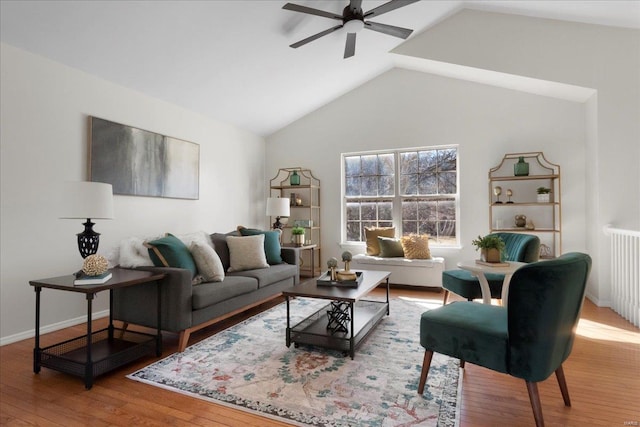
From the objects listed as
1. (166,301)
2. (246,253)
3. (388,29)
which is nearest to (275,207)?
(246,253)

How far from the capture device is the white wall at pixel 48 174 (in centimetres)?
288

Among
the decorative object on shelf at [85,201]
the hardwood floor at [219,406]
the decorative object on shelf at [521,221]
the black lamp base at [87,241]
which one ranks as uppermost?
the decorative object on shelf at [85,201]

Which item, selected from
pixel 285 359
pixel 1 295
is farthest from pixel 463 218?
pixel 1 295

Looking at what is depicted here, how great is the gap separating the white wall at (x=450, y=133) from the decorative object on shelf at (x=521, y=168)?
26cm

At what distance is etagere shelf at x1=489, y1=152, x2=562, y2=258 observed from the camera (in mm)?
4594

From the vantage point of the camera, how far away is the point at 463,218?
5.11 m

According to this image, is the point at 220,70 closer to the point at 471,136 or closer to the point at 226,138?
the point at 226,138

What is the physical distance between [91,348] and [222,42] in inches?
124

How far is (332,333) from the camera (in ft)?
9.11

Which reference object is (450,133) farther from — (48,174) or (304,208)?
(48,174)

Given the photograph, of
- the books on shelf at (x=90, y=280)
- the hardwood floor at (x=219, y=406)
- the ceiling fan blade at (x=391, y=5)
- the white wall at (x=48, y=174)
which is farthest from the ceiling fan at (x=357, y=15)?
the hardwood floor at (x=219, y=406)

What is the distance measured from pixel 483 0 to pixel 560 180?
253 cm

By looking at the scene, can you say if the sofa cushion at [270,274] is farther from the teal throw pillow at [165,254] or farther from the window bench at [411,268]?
the window bench at [411,268]

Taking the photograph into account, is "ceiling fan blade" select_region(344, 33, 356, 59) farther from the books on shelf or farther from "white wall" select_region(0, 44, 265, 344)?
the books on shelf
